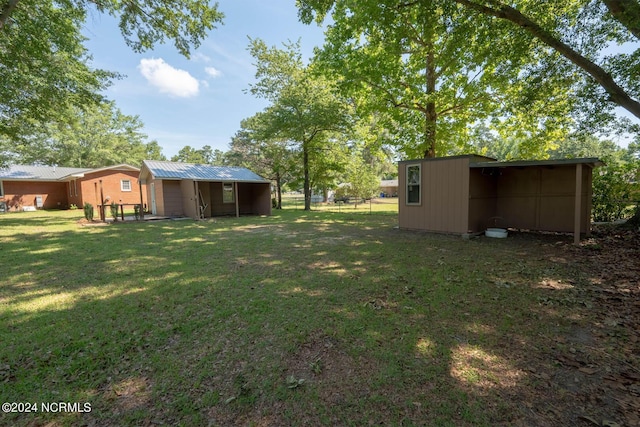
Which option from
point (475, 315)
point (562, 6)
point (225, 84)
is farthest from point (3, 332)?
point (225, 84)

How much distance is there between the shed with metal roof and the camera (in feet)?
49.6

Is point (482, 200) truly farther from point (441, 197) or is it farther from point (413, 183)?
point (413, 183)

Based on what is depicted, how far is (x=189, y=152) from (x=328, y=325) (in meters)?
60.3

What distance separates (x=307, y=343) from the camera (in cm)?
288

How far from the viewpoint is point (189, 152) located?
56188 millimetres

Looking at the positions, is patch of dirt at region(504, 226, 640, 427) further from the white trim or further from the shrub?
the shrub

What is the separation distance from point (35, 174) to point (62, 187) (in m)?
1.75

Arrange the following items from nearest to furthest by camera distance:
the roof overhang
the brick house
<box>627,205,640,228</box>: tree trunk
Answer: the roof overhang, <box>627,205,640,228</box>: tree trunk, the brick house

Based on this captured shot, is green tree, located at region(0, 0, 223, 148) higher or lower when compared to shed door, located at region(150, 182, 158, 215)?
higher

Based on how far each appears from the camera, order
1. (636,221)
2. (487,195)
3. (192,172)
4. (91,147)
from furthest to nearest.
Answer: (91,147)
(192,172)
(487,195)
(636,221)

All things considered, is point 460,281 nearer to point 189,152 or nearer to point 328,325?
point 328,325

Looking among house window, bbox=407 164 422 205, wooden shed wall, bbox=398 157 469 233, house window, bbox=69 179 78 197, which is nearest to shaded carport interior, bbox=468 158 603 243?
wooden shed wall, bbox=398 157 469 233

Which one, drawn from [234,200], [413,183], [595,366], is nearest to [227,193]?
[234,200]

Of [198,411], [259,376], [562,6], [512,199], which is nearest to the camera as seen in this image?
[198,411]
